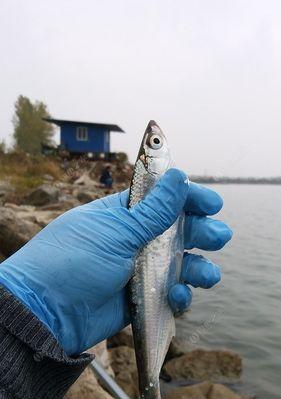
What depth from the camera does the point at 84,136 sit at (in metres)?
39.6

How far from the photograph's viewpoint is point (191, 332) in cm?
1023

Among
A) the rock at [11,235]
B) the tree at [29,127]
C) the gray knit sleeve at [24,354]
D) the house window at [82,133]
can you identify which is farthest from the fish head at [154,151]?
the tree at [29,127]

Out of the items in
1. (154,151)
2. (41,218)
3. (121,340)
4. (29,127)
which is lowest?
(29,127)

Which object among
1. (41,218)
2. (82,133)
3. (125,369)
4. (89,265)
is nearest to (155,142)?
(89,265)

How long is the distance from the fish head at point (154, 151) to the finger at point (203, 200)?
0.34m

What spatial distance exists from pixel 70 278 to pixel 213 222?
1154 millimetres

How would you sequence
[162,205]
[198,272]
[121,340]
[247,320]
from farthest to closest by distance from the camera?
[247,320]
[121,340]
[198,272]
[162,205]

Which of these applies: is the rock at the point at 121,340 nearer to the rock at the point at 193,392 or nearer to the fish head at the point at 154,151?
the rock at the point at 193,392

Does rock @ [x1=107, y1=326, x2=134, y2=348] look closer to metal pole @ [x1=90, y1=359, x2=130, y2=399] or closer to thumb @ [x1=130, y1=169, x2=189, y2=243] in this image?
metal pole @ [x1=90, y1=359, x2=130, y2=399]

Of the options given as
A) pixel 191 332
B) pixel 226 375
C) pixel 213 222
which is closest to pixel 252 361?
pixel 226 375

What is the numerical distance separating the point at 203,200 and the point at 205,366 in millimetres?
5550

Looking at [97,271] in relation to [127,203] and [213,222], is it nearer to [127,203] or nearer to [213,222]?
[127,203]

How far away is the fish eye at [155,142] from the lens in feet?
9.45

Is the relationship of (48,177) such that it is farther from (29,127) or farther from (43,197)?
(29,127)
